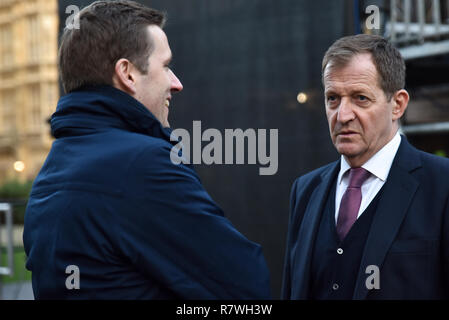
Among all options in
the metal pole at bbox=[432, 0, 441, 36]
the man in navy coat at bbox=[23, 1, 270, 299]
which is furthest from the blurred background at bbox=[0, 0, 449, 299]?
the man in navy coat at bbox=[23, 1, 270, 299]

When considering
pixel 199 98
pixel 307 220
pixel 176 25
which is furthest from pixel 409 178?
pixel 176 25

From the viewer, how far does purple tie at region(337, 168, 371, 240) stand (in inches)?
90.7

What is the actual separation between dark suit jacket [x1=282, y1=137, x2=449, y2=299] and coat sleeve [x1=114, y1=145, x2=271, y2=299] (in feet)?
2.44

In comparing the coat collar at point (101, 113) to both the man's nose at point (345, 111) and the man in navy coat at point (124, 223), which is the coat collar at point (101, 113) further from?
the man's nose at point (345, 111)

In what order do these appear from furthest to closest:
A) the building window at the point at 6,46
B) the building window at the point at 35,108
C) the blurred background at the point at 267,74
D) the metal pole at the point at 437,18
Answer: the building window at the point at 6,46 < the building window at the point at 35,108 < the metal pole at the point at 437,18 < the blurred background at the point at 267,74

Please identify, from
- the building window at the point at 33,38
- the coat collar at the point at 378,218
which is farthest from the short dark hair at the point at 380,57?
the building window at the point at 33,38

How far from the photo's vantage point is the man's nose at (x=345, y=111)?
2334mm

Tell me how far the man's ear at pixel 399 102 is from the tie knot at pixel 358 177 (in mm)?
289

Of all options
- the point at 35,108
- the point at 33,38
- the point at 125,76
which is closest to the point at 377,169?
the point at 125,76

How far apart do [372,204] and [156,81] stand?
1.07m

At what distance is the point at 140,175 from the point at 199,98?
13.1 feet

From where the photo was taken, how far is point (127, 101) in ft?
5.62

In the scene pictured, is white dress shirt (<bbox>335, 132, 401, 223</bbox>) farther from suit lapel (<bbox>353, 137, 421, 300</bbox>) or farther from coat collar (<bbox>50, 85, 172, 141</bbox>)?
coat collar (<bbox>50, 85, 172, 141</bbox>)
